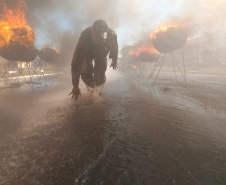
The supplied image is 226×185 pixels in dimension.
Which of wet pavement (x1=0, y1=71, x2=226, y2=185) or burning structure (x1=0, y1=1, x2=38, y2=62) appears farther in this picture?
burning structure (x1=0, y1=1, x2=38, y2=62)

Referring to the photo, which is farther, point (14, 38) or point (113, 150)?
point (14, 38)

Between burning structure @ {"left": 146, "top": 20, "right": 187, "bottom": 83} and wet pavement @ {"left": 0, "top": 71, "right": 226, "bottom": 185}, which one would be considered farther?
burning structure @ {"left": 146, "top": 20, "right": 187, "bottom": 83}

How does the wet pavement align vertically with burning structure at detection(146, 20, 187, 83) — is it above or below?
below

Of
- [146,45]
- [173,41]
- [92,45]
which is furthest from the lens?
[146,45]

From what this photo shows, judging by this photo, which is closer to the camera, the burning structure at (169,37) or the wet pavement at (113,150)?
the wet pavement at (113,150)

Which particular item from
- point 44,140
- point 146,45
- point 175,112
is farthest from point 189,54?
point 44,140

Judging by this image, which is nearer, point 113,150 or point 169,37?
point 113,150

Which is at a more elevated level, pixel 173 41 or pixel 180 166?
pixel 173 41

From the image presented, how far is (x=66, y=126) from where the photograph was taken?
3352mm

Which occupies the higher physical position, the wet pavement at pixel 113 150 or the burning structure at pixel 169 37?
the burning structure at pixel 169 37

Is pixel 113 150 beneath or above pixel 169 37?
beneath

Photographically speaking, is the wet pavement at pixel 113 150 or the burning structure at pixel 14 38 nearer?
the wet pavement at pixel 113 150

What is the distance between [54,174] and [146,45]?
2061 centimetres

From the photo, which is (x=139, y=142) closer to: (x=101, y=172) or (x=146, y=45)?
(x=101, y=172)
